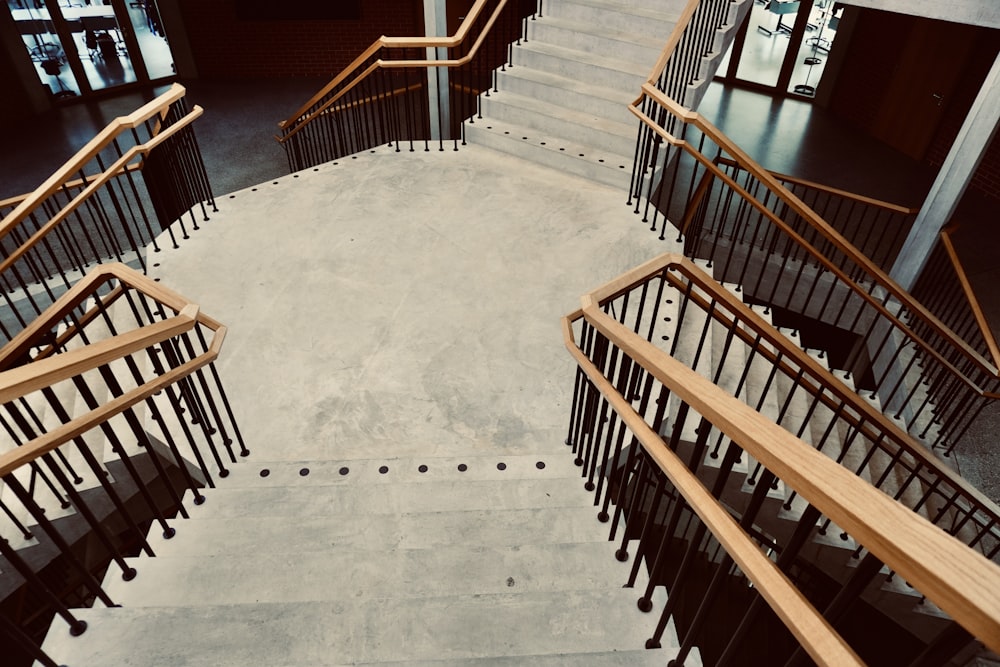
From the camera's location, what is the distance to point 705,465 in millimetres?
3762

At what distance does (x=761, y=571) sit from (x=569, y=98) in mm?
5539

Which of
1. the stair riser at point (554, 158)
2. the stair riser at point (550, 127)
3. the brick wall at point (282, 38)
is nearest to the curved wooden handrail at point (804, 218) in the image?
the stair riser at point (554, 158)

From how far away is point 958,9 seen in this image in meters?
4.80

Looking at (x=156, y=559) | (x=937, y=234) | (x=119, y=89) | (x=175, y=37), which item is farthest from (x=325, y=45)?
(x=156, y=559)

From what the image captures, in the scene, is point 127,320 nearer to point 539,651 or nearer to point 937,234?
point 539,651

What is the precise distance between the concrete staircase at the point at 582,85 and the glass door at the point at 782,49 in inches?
242

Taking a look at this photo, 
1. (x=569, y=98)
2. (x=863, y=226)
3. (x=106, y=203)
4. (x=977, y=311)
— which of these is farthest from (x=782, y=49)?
(x=106, y=203)

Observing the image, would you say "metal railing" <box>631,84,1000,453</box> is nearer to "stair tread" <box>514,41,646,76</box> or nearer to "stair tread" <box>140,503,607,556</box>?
"stair tread" <box>514,41,646,76</box>

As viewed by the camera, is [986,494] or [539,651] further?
[986,494]

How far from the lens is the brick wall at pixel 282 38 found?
1116cm

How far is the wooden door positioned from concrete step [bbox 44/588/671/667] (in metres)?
9.94

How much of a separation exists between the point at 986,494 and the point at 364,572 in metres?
5.24

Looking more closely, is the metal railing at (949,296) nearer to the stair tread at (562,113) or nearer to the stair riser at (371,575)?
the stair tread at (562,113)

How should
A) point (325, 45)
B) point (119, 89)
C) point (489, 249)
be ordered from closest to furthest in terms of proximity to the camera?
point (489, 249), point (119, 89), point (325, 45)
